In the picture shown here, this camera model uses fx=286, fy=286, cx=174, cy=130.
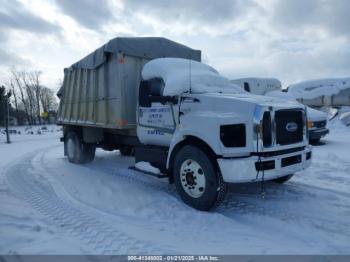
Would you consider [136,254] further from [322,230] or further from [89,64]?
[89,64]

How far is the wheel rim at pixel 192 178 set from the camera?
4.33 metres

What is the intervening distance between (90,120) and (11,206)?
310 centimetres

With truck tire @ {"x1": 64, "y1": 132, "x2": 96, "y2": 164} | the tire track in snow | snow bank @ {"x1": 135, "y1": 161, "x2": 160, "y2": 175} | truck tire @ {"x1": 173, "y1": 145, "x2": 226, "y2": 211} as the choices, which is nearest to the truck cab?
truck tire @ {"x1": 173, "y1": 145, "x2": 226, "y2": 211}

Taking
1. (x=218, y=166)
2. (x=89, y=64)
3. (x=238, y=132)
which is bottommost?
(x=218, y=166)

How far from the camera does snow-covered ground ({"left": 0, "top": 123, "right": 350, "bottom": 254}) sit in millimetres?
3240

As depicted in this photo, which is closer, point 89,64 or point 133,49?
point 133,49

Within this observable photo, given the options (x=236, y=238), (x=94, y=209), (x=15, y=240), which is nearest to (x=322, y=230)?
(x=236, y=238)

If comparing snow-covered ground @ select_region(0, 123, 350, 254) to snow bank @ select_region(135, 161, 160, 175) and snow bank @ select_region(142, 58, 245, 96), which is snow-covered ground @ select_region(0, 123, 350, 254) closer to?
snow bank @ select_region(135, 161, 160, 175)

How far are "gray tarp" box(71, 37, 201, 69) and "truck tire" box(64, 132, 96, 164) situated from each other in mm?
2223

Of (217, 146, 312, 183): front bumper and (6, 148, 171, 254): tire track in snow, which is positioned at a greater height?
(217, 146, 312, 183): front bumper

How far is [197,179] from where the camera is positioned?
14.4ft

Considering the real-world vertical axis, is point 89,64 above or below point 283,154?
above

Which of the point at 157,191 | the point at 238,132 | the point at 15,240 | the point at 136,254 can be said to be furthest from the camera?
the point at 157,191

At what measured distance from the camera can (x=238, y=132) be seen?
13.0 ft
